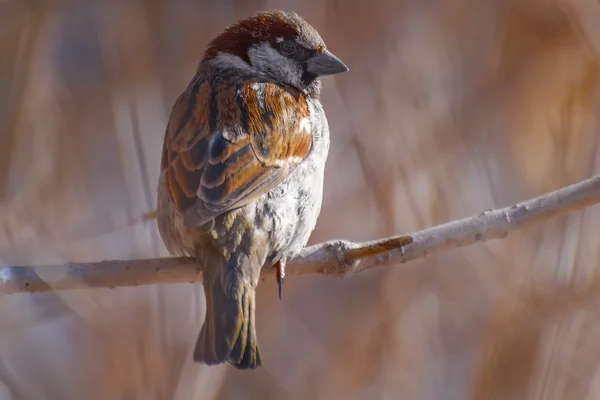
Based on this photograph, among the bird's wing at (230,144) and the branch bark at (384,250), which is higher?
the bird's wing at (230,144)

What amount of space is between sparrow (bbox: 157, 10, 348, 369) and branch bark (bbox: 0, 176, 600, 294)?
0.11 m

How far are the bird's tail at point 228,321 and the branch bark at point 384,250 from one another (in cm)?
13

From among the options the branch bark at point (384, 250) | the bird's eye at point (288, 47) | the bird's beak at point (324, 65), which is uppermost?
the bird's eye at point (288, 47)

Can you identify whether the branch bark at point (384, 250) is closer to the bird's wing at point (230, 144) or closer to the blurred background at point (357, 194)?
the bird's wing at point (230, 144)

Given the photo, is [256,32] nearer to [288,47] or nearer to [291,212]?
[288,47]

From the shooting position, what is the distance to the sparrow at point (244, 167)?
2.52 m

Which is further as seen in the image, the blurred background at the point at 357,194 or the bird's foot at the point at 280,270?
the blurred background at the point at 357,194

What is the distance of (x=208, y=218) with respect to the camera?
2.52m

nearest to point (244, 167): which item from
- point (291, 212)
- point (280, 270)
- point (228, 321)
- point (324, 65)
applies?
point (291, 212)

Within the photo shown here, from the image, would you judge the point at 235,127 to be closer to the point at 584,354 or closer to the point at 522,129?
the point at 584,354

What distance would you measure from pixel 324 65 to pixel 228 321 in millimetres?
1176

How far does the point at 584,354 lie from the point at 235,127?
160 centimetres

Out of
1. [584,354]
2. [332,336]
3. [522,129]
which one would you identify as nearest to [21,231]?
[332,336]

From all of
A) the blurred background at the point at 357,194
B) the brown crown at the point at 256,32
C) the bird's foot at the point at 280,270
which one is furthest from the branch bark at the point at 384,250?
the brown crown at the point at 256,32
